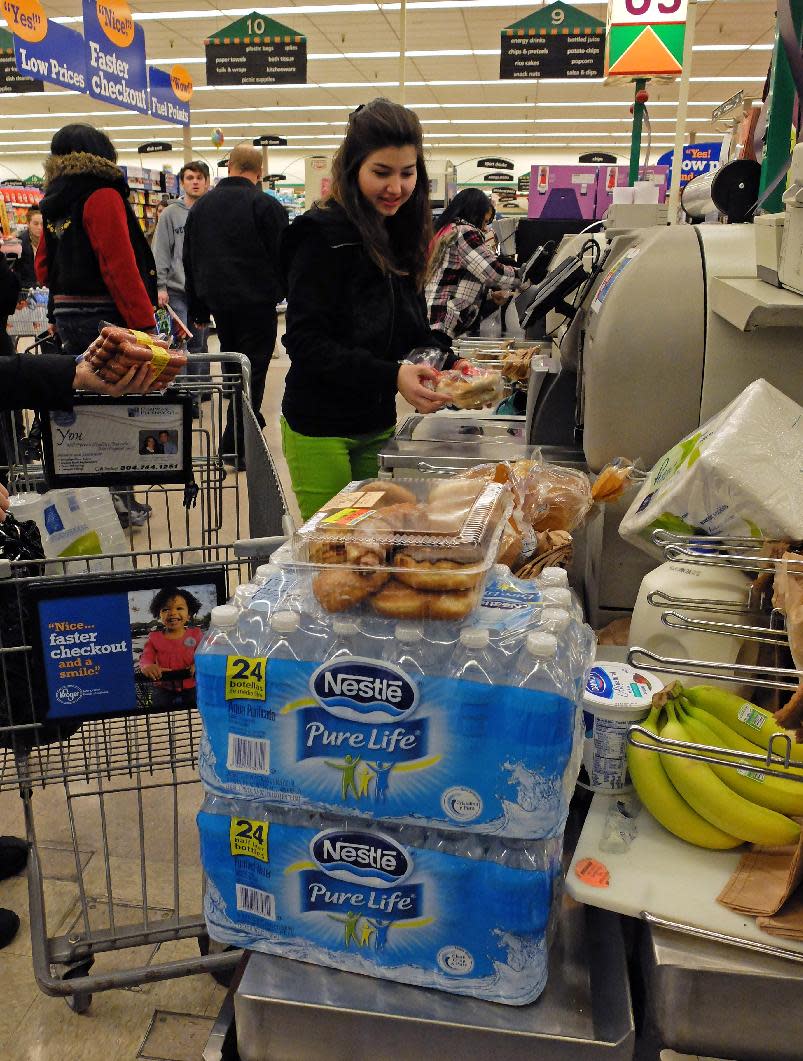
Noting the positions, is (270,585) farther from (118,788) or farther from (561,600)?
(118,788)

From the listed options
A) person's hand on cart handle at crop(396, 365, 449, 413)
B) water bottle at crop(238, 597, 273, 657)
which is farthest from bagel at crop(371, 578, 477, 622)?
person's hand on cart handle at crop(396, 365, 449, 413)

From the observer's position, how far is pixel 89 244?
12.2ft

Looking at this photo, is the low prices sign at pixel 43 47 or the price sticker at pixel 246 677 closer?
the price sticker at pixel 246 677

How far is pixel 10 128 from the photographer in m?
21.2

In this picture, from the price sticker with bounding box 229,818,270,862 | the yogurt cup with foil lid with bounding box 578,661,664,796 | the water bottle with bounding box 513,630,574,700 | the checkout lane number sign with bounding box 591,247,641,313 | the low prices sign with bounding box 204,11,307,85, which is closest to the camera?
the water bottle with bounding box 513,630,574,700

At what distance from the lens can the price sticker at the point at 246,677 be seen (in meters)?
0.88

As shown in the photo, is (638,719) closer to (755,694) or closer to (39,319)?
(755,694)

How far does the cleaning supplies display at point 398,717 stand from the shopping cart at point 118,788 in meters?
0.38

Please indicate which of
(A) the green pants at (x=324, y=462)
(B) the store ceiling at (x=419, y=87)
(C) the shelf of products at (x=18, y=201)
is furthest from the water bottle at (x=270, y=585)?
(C) the shelf of products at (x=18, y=201)

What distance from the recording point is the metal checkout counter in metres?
0.86

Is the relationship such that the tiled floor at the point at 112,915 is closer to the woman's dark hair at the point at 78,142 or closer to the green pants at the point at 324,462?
the green pants at the point at 324,462

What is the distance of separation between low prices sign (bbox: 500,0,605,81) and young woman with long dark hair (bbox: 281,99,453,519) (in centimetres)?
797

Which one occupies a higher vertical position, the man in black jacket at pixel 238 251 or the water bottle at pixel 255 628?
the man in black jacket at pixel 238 251

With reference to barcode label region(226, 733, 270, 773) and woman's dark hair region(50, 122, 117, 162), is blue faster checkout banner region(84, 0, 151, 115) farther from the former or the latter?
barcode label region(226, 733, 270, 773)
